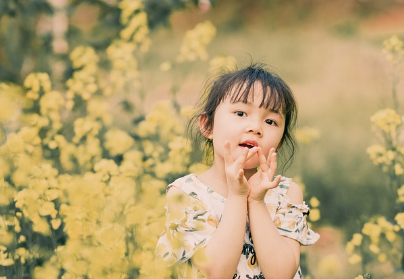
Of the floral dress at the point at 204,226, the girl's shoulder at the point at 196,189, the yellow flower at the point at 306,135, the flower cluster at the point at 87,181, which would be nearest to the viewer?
the flower cluster at the point at 87,181

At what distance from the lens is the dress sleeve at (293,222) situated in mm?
2307

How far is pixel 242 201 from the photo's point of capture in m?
2.17

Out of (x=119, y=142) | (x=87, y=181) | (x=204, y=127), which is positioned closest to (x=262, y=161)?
(x=204, y=127)

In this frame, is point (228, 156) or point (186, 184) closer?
point (228, 156)

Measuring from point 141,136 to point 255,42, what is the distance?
5.55 metres

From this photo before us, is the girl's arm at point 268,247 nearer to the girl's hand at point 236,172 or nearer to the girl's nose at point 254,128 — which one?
the girl's hand at point 236,172

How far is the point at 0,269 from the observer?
2.77 meters

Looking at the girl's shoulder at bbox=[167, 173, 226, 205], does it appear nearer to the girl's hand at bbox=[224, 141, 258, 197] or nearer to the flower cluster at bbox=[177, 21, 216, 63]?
the girl's hand at bbox=[224, 141, 258, 197]

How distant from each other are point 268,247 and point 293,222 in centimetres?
19

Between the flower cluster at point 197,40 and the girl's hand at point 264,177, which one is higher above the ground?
the girl's hand at point 264,177

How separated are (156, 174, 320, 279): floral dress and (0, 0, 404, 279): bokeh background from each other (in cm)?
10

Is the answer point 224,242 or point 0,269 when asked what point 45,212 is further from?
point 224,242

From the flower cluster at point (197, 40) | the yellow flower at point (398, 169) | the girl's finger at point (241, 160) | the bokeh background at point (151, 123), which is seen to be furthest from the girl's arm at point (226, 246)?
the flower cluster at point (197, 40)

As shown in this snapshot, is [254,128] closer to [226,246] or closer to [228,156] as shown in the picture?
[228,156]
